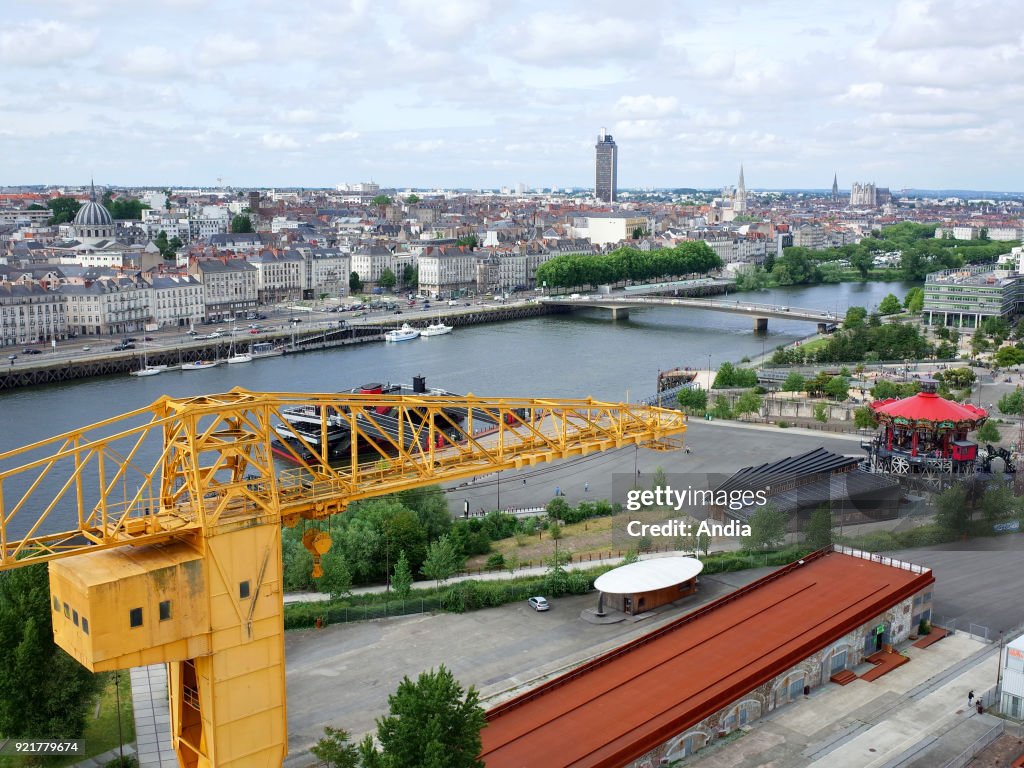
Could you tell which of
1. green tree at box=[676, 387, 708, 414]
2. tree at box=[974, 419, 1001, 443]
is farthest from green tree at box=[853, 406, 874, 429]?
green tree at box=[676, 387, 708, 414]

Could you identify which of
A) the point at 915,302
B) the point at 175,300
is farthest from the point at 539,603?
the point at 915,302

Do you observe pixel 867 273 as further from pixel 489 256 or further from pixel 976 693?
pixel 976 693

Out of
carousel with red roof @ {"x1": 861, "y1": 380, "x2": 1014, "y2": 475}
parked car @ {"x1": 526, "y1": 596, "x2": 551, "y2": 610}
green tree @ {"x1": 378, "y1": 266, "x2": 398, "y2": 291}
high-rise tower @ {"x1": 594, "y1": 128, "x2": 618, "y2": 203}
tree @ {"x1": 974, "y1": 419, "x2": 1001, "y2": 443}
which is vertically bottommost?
parked car @ {"x1": 526, "y1": 596, "x2": 551, "y2": 610}

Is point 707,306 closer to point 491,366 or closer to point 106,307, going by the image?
point 491,366

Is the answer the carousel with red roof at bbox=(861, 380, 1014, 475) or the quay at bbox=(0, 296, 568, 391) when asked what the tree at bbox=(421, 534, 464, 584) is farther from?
the quay at bbox=(0, 296, 568, 391)

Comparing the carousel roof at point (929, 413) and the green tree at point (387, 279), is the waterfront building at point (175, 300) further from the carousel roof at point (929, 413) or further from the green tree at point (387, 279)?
the carousel roof at point (929, 413)

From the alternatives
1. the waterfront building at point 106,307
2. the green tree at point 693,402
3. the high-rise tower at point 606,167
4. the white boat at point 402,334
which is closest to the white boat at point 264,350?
the white boat at point 402,334
